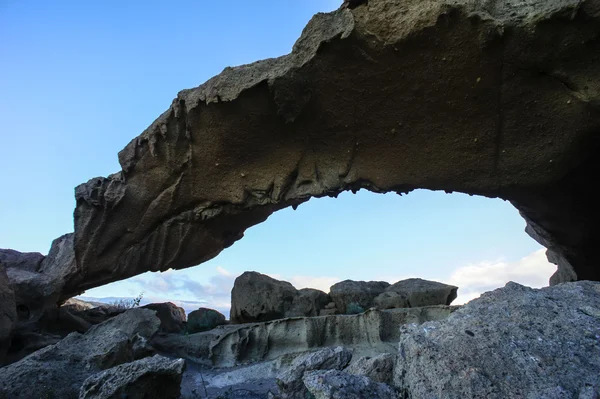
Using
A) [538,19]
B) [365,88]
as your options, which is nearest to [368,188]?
[365,88]

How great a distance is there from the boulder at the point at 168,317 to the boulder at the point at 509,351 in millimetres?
5672

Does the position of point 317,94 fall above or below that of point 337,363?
above

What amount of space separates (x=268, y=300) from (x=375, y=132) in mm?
3228

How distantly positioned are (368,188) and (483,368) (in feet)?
13.2

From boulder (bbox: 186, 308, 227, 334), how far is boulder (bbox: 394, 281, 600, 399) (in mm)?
4811

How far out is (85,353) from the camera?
4176 millimetres

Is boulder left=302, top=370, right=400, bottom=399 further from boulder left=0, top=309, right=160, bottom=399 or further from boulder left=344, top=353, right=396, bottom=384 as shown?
boulder left=0, top=309, right=160, bottom=399

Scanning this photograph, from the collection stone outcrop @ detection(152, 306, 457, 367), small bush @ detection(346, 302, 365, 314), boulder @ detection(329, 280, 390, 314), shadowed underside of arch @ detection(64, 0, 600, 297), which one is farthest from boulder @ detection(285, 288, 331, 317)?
shadowed underside of arch @ detection(64, 0, 600, 297)

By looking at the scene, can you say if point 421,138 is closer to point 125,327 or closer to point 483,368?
point 483,368

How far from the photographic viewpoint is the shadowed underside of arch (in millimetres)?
5039

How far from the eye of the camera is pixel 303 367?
323cm

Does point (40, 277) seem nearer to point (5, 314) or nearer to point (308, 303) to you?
point (5, 314)

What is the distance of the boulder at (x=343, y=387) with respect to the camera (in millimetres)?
2377

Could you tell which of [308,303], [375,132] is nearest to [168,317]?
[308,303]
